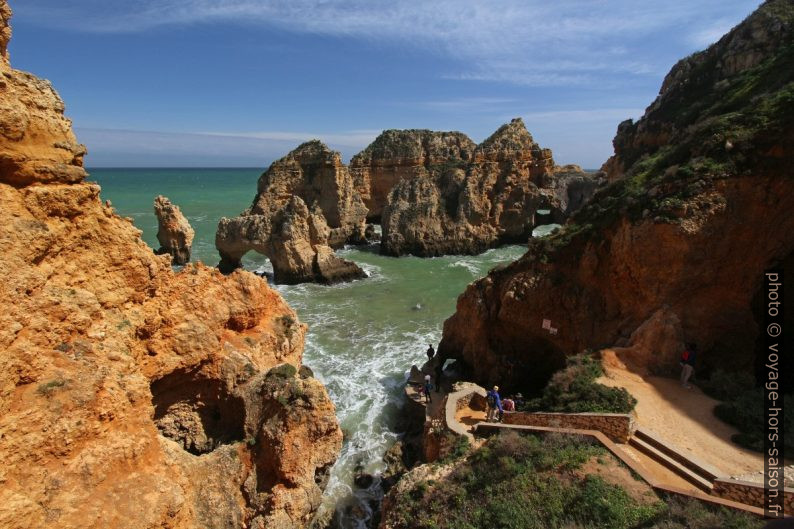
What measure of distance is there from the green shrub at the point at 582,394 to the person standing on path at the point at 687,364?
2.24 m

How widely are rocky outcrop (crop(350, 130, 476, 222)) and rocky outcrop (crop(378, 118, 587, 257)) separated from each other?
7.61m

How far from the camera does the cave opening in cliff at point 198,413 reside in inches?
376

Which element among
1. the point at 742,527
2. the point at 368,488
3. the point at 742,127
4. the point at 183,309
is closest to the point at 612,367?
the point at 742,527

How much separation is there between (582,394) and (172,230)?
32608mm

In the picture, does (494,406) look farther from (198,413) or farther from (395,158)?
(395,158)

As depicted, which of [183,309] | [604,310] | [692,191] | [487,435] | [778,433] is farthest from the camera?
[604,310]

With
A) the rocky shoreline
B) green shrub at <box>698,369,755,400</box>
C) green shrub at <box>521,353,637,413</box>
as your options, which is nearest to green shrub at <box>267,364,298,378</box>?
green shrub at <box>521,353,637,413</box>

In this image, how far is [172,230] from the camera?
1374 inches

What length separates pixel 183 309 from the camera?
30.8 ft

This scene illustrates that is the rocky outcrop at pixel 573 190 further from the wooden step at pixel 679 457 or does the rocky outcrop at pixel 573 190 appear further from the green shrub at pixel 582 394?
the wooden step at pixel 679 457

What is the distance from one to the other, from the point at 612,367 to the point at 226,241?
1173 inches

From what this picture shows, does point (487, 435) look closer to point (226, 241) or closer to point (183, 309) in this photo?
point (183, 309)

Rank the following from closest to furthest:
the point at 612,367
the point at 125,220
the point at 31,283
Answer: the point at 31,283 → the point at 125,220 → the point at 612,367

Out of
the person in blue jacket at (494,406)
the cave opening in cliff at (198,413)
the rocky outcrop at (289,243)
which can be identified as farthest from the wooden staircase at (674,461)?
the rocky outcrop at (289,243)
